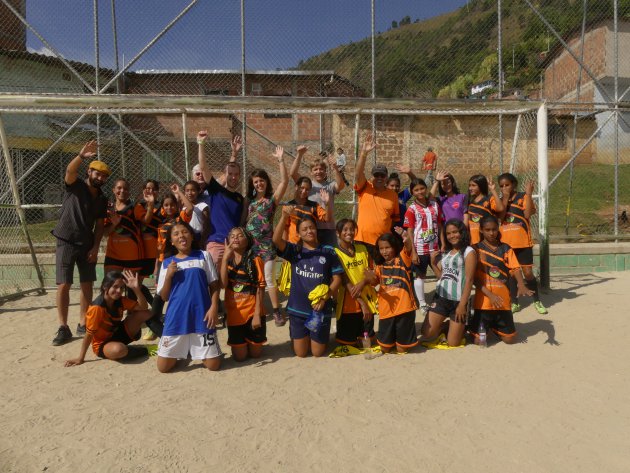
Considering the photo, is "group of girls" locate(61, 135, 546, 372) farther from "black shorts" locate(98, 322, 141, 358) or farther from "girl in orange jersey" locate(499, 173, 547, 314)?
"girl in orange jersey" locate(499, 173, 547, 314)

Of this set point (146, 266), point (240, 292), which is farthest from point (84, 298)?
point (240, 292)

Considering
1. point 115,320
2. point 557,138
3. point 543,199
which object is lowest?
point 115,320

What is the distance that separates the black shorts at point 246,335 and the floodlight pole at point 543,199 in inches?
160

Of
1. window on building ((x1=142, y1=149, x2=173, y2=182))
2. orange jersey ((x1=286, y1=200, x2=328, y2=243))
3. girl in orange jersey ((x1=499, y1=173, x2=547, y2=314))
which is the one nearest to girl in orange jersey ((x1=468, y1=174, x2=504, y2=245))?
girl in orange jersey ((x1=499, y1=173, x2=547, y2=314))

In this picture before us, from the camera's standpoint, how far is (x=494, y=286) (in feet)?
14.7

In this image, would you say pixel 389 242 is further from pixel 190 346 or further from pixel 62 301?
pixel 62 301

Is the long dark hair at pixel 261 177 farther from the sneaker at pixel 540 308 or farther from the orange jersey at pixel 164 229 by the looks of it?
the sneaker at pixel 540 308

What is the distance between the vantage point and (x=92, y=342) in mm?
4188

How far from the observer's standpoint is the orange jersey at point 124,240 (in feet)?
16.4

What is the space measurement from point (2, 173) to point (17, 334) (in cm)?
273

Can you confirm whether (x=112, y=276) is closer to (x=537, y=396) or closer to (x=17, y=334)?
(x=17, y=334)

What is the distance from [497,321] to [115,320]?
3.55 metres

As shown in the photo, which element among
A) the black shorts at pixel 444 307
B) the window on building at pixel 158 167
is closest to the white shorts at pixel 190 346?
the black shorts at pixel 444 307

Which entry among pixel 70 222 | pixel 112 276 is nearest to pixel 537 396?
pixel 112 276
